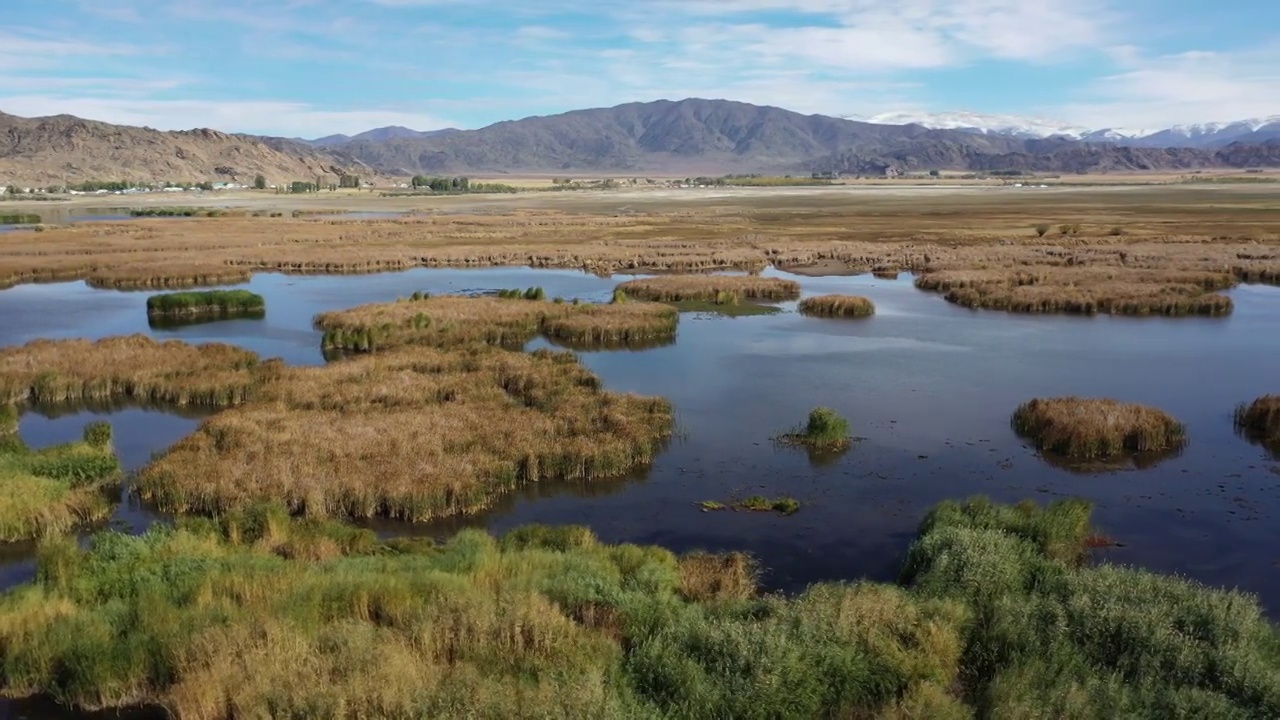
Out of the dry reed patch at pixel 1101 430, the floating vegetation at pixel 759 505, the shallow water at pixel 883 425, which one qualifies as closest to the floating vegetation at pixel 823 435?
the shallow water at pixel 883 425

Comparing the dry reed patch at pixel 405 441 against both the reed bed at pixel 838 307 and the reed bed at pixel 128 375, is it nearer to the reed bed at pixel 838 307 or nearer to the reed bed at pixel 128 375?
the reed bed at pixel 128 375

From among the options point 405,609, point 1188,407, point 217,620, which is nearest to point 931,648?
point 405,609

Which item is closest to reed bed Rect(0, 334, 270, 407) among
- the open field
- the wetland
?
the wetland

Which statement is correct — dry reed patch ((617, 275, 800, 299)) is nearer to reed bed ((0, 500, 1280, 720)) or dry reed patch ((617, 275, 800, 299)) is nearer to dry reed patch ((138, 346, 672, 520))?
dry reed patch ((138, 346, 672, 520))

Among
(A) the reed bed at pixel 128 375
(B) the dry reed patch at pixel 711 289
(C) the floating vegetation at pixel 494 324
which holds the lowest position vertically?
(A) the reed bed at pixel 128 375

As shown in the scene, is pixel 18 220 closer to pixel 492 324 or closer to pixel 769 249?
pixel 769 249

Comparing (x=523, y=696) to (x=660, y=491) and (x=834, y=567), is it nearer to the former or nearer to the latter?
(x=834, y=567)
